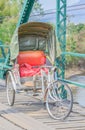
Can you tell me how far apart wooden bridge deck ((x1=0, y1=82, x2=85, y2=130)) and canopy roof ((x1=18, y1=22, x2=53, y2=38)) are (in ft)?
4.06

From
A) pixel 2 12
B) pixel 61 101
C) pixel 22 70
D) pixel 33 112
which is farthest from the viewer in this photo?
pixel 2 12

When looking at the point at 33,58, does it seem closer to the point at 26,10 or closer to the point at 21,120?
the point at 21,120

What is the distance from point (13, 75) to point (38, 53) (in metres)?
0.84

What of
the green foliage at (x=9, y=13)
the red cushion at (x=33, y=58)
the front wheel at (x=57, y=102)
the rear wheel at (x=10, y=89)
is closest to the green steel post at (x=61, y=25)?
the red cushion at (x=33, y=58)

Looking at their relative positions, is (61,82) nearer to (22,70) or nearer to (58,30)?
(22,70)

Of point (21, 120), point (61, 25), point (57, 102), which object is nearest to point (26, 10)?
point (61, 25)

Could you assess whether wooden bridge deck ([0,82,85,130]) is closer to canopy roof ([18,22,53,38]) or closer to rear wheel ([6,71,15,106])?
rear wheel ([6,71,15,106])

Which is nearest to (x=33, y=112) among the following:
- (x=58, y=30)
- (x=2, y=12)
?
(x=58, y=30)

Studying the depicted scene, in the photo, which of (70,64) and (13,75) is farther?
(70,64)

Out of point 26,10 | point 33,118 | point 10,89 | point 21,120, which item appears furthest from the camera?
point 26,10

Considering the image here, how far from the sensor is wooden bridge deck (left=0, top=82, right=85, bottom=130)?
648 centimetres

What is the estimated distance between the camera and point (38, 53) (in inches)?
346

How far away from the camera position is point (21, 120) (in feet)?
22.5

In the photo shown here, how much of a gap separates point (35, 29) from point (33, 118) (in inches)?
83.2
